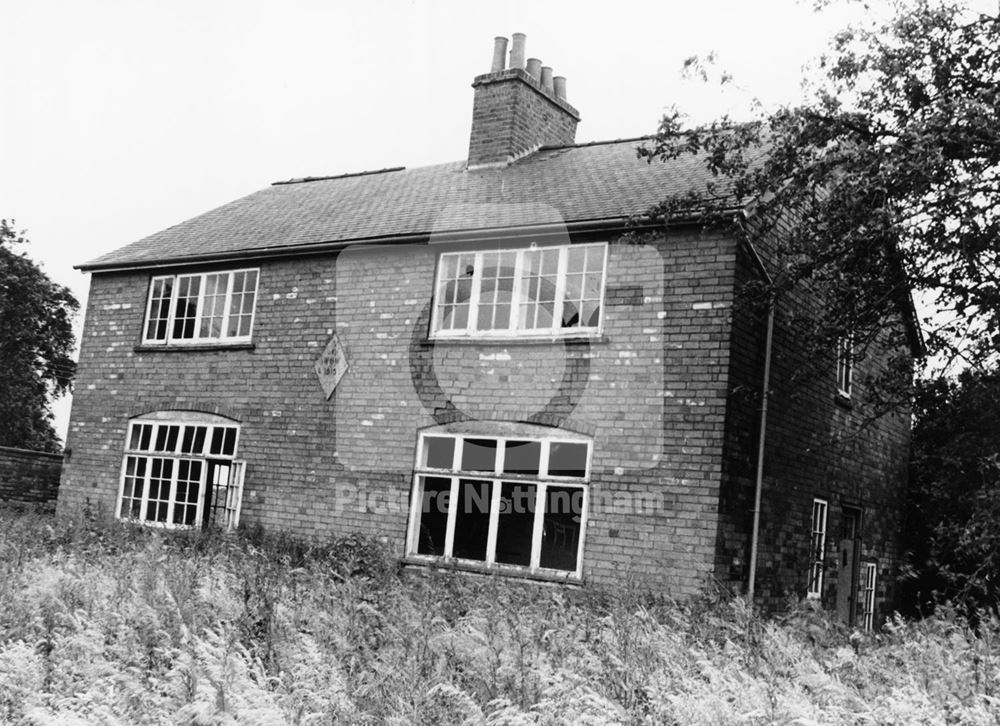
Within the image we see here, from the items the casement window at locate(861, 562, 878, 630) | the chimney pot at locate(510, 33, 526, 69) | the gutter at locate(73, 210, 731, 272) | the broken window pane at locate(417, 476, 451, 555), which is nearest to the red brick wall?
the gutter at locate(73, 210, 731, 272)

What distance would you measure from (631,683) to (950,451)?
31.6 ft

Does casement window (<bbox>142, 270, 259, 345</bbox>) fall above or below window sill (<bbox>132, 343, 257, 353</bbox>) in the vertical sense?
above

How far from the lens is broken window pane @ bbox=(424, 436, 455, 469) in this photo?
537 inches

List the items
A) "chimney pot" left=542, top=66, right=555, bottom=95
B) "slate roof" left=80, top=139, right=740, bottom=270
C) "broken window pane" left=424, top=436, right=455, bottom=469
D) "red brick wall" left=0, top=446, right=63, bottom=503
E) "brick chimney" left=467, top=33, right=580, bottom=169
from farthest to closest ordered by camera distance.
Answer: "red brick wall" left=0, top=446, right=63, bottom=503 → "chimney pot" left=542, top=66, right=555, bottom=95 → "brick chimney" left=467, top=33, right=580, bottom=169 → "slate roof" left=80, top=139, right=740, bottom=270 → "broken window pane" left=424, top=436, right=455, bottom=469

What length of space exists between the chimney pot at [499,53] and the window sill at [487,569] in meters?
8.86

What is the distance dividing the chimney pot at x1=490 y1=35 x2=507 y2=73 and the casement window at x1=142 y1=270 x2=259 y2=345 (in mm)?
5617

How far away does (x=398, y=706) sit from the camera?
5742 millimetres

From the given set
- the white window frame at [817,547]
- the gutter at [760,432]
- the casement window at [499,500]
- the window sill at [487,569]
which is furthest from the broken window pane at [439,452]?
the white window frame at [817,547]

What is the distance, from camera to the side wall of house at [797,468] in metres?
12.1

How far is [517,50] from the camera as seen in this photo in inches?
698

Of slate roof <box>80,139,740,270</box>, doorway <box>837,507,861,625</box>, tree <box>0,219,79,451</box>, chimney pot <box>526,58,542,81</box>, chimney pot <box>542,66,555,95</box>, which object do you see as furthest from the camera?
tree <box>0,219,79,451</box>

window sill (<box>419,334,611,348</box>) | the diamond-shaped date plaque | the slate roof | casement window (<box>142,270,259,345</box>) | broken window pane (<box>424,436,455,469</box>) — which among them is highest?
the slate roof

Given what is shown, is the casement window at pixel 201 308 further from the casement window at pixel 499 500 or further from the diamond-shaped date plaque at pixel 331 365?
the casement window at pixel 499 500

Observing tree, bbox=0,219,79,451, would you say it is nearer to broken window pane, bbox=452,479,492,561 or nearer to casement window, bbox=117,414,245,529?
casement window, bbox=117,414,245,529
